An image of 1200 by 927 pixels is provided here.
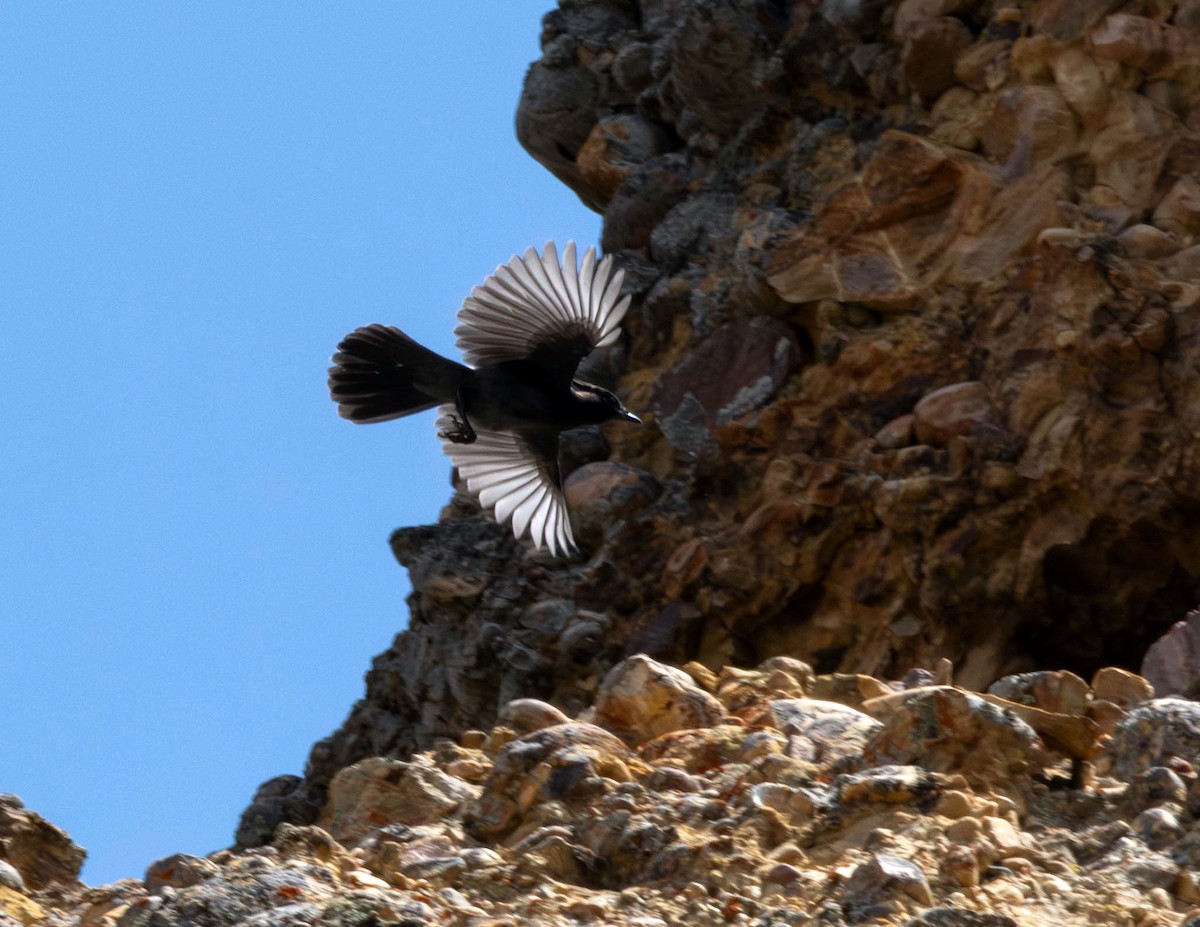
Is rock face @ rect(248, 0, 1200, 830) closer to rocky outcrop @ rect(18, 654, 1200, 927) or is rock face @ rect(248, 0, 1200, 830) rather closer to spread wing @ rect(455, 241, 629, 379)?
spread wing @ rect(455, 241, 629, 379)

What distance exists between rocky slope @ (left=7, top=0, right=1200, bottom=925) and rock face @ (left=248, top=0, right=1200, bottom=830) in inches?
1.0

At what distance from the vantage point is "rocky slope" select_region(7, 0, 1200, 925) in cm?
653

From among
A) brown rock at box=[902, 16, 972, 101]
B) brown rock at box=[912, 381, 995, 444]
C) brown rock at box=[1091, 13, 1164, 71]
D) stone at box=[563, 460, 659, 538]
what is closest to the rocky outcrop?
brown rock at box=[912, 381, 995, 444]

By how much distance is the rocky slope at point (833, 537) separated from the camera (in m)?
6.53

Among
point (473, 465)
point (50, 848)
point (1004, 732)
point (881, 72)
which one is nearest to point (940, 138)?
point (881, 72)

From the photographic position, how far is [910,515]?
457 inches

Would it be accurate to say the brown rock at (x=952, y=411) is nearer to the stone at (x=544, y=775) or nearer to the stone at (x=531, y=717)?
the stone at (x=531, y=717)

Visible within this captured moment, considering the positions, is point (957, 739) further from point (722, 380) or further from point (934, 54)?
point (934, 54)

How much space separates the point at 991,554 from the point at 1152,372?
4.62 ft

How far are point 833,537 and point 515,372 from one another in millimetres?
2236

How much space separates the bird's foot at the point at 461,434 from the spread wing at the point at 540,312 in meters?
0.41

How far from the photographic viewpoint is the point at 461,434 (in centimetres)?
1213

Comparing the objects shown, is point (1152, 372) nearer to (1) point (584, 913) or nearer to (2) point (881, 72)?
(2) point (881, 72)

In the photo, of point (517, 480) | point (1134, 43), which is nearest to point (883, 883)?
point (517, 480)
